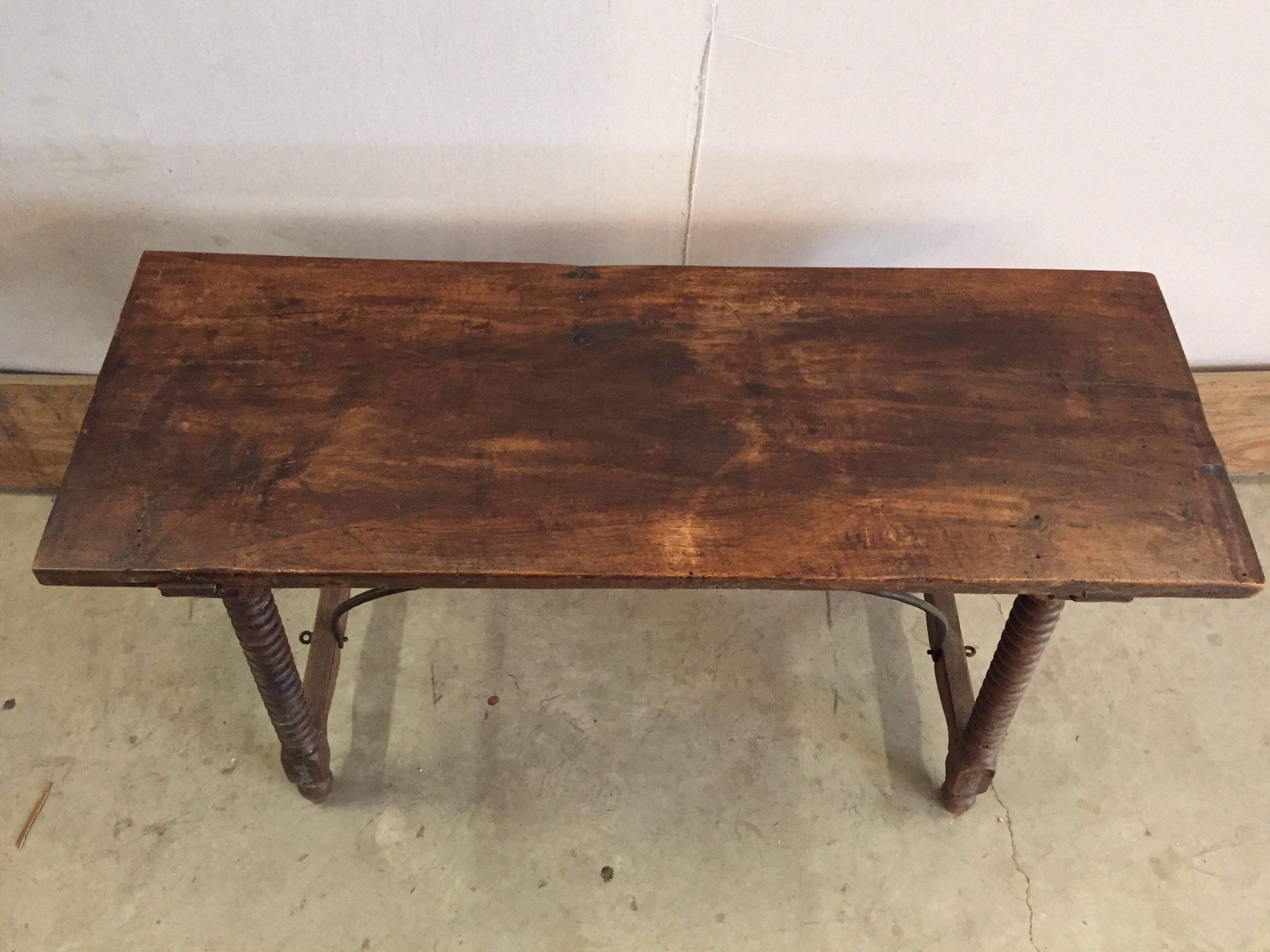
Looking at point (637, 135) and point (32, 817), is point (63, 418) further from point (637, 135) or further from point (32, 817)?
point (637, 135)

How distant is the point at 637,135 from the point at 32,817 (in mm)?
1481

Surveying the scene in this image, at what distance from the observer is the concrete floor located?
1.52 m

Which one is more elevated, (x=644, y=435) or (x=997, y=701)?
(x=644, y=435)

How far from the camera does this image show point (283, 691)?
4.60 ft

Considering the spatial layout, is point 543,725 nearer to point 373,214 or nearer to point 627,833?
point 627,833

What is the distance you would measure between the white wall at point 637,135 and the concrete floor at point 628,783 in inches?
26.7

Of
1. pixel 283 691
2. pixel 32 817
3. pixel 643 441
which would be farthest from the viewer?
pixel 32 817

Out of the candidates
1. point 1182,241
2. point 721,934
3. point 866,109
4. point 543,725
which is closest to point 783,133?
point 866,109

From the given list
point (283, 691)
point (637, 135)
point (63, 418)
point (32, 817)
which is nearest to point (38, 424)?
point (63, 418)

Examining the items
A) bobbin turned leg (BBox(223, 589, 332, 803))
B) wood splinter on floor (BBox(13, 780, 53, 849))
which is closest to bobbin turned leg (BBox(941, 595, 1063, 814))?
bobbin turned leg (BBox(223, 589, 332, 803))

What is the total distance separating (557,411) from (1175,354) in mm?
846

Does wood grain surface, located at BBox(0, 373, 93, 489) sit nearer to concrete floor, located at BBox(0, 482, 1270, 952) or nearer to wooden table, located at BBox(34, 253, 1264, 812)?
concrete floor, located at BBox(0, 482, 1270, 952)

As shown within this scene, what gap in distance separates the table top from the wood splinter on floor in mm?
762

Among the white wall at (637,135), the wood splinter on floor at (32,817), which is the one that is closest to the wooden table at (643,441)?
the white wall at (637,135)
